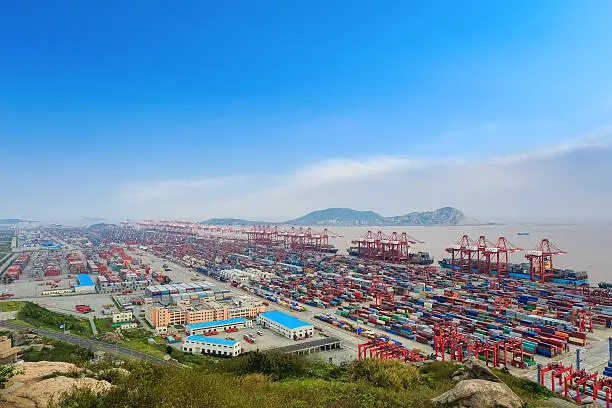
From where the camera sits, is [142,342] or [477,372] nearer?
[477,372]

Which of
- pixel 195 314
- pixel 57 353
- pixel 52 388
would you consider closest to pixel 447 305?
pixel 195 314

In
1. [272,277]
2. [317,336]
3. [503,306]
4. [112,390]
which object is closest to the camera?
[112,390]

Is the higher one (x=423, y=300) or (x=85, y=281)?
(x=423, y=300)

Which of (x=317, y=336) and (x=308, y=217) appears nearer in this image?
(x=317, y=336)

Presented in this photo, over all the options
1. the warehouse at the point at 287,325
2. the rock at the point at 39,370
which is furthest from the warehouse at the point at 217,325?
the rock at the point at 39,370

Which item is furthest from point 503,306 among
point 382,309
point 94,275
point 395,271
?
point 94,275

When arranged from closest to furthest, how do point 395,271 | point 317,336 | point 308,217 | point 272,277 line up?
point 317,336 < point 272,277 < point 395,271 < point 308,217

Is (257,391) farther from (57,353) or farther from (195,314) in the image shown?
(195,314)

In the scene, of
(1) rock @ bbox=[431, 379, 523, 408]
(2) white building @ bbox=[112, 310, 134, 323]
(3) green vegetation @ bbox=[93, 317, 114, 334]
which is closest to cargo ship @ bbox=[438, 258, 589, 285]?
(1) rock @ bbox=[431, 379, 523, 408]

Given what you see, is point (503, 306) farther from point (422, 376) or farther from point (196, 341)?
point (196, 341)
